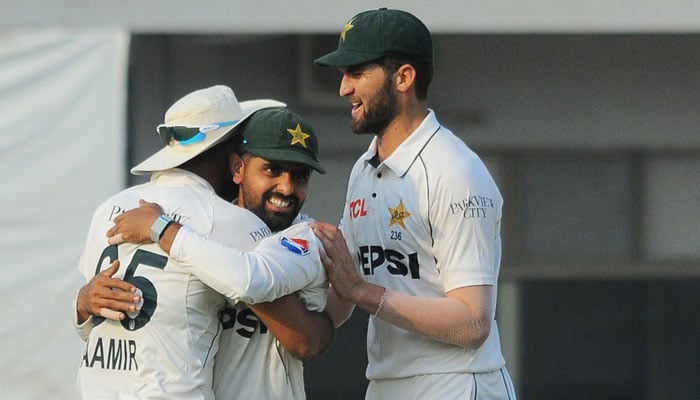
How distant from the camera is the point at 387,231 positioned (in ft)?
10.6

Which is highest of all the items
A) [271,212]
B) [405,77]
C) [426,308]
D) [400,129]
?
[405,77]

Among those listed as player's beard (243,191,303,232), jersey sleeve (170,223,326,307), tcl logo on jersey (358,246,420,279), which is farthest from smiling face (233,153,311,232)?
tcl logo on jersey (358,246,420,279)

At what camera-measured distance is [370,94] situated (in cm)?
323

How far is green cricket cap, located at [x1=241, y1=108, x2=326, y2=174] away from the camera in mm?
2916

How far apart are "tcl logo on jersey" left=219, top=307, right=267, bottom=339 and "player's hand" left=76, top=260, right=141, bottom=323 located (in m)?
0.21

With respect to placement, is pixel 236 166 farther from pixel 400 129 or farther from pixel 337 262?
pixel 400 129

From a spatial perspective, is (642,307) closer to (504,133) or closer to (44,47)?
(504,133)

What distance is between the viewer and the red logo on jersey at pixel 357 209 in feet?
10.9

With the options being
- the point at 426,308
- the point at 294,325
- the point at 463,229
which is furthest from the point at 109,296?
the point at 463,229

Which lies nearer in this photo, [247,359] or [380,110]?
[247,359]

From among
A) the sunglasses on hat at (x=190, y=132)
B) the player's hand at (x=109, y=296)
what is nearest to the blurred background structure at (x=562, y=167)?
the sunglasses on hat at (x=190, y=132)

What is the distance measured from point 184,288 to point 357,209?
68cm

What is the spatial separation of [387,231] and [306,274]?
1.39 ft

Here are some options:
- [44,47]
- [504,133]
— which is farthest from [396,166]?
[504,133]
